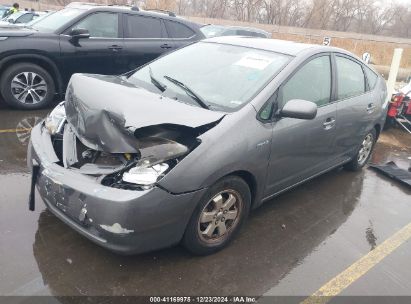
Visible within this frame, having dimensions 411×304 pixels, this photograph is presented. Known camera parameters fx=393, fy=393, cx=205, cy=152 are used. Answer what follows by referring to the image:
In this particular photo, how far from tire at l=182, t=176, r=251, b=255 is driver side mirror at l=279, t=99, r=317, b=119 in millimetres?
693

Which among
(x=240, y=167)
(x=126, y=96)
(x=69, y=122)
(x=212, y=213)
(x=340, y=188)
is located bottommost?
(x=340, y=188)

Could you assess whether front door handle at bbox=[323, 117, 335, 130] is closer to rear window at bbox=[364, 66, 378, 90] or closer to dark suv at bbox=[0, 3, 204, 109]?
rear window at bbox=[364, 66, 378, 90]

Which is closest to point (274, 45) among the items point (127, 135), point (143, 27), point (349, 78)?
point (349, 78)

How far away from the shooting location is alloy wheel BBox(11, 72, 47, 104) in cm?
622

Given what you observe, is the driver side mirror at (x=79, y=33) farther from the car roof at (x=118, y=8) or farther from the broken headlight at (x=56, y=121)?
the broken headlight at (x=56, y=121)

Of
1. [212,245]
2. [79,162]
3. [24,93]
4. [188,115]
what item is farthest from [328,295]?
[24,93]

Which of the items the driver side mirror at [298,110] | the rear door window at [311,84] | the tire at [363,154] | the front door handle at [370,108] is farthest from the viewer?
the tire at [363,154]

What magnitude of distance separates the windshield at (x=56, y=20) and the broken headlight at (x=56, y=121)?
3530 millimetres

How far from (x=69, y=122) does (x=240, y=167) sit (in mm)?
1435

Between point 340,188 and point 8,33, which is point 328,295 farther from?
point 8,33

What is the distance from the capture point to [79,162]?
115 inches

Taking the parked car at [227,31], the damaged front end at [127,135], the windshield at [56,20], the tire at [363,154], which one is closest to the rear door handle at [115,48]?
the windshield at [56,20]

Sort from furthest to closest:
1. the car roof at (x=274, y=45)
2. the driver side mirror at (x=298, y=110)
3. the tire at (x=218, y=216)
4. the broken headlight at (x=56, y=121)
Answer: the car roof at (x=274, y=45) → the broken headlight at (x=56, y=121) → the driver side mirror at (x=298, y=110) → the tire at (x=218, y=216)

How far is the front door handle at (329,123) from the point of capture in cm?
398
